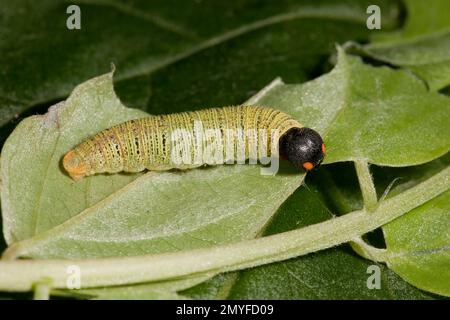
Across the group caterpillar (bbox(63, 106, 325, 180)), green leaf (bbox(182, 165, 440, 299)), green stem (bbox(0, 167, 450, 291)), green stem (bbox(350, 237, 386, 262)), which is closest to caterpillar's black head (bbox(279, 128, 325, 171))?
caterpillar (bbox(63, 106, 325, 180))

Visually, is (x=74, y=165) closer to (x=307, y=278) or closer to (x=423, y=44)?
(x=307, y=278)

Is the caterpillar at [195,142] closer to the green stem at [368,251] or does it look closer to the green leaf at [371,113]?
the green leaf at [371,113]

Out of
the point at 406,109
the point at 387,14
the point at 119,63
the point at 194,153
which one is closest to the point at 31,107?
the point at 119,63

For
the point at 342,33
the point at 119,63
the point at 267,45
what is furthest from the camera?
the point at 342,33

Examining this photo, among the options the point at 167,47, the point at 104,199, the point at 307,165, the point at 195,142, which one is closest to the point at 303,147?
the point at 307,165

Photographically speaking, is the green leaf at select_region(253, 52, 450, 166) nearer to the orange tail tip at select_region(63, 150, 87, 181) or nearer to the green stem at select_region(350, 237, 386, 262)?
the green stem at select_region(350, 237, 386, 262)

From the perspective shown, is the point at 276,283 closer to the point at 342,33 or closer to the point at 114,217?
the point at 114,217
